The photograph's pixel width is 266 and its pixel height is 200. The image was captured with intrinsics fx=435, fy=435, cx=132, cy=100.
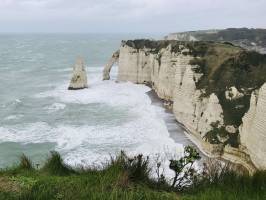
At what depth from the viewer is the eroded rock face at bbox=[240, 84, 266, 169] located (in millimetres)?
22250

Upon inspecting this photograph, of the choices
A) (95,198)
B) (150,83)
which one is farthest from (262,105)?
(150,83)

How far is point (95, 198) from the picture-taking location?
6605 mm

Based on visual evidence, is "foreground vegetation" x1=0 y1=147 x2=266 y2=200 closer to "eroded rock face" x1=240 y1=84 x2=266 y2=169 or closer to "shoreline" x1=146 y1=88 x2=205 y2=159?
"eroded rock face" x1=240 y1=84 x2=266 y2=169

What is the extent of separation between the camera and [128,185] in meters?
7.48

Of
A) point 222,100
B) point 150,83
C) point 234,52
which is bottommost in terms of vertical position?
point 150,83

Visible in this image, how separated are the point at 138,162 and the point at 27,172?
2628mm

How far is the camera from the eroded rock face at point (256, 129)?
73.0 ft

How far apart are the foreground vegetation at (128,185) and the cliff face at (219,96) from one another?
47.5 ft

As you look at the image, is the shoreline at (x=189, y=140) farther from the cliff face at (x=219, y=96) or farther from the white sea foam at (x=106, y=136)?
the white sea foam at (x=106, y=136)

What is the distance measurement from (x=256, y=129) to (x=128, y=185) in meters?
17.1

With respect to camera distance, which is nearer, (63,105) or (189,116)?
(189,116)

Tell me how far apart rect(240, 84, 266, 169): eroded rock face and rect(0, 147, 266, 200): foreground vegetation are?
13.9 metres

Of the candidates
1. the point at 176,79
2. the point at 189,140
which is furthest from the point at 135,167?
the point at 176,79

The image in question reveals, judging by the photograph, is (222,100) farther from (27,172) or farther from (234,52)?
(27,172)
